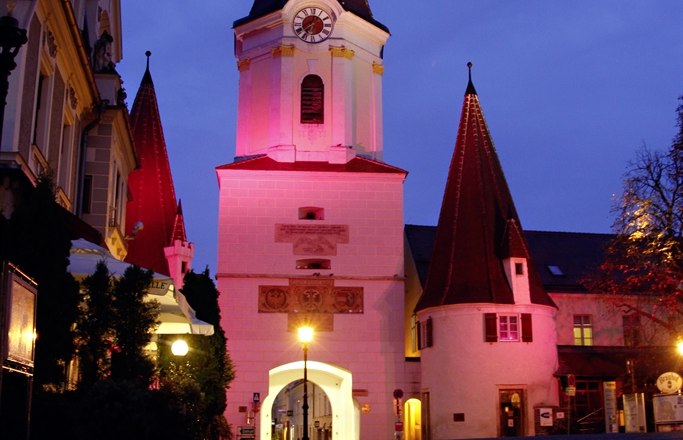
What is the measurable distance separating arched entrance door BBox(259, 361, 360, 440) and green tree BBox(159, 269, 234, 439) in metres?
11.9

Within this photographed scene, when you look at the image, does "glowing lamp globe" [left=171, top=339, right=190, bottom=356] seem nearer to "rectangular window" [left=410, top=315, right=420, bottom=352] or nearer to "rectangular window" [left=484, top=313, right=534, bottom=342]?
"rectangular window" [left=484, top=313, right=534, bottom=342]

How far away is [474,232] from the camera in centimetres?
3738

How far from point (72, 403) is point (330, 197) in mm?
27277

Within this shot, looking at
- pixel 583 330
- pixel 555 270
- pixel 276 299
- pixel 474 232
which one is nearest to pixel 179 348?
pixel 276 299

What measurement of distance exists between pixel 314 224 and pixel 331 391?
7.20 meters

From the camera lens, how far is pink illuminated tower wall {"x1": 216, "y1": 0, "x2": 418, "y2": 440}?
36719mm

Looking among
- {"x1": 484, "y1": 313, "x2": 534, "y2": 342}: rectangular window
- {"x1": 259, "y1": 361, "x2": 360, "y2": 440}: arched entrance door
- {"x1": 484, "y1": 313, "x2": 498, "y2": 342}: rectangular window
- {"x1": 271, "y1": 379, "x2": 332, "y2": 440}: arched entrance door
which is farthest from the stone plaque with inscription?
{"x1": 271, "y1": 379, "x2": 332, "y2": 440}: arched entrance door

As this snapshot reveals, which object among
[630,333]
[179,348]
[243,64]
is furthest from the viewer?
[630,333]

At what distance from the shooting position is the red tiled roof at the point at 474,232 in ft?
118

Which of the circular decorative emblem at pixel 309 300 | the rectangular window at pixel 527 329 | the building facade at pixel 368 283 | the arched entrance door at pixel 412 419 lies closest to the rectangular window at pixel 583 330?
the building facade at pixel 368 283

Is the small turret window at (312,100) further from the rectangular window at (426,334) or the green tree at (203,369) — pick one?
the green tree at (203,369)

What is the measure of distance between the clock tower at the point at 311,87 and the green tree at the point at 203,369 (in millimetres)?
14353

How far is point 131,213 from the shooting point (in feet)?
128

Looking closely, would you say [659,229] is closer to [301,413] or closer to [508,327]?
[508,327]
